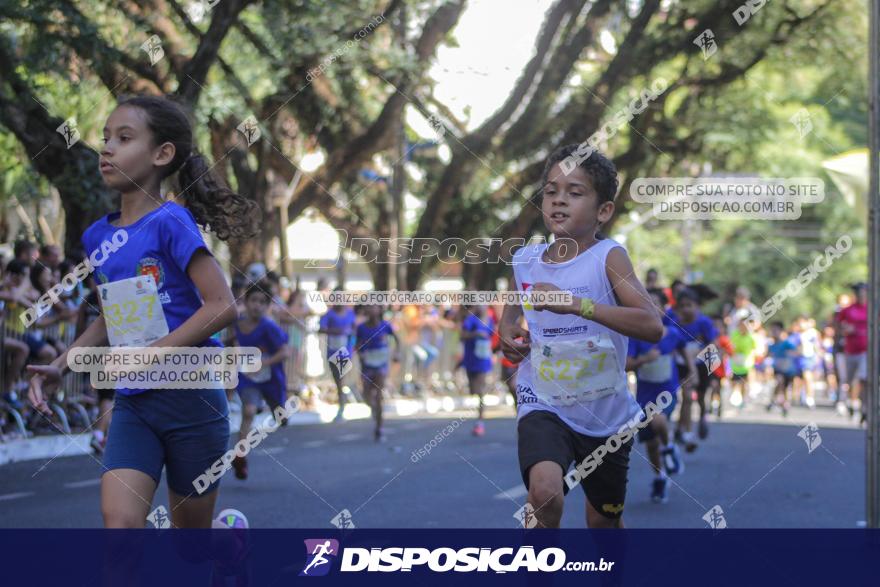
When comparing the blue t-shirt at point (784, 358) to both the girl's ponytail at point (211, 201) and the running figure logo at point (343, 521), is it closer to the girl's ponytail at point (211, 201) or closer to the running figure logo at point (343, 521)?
the running figure logo at point (343, 521)

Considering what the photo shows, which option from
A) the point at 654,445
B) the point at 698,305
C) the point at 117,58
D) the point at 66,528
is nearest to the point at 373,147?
the point at 117,58

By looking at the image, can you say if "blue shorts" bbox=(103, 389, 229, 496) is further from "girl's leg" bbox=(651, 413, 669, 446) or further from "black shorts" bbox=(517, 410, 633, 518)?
"girl's leg" bbox=(651, 413, 669, 446)

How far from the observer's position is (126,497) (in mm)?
3904

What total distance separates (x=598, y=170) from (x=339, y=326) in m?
13.6

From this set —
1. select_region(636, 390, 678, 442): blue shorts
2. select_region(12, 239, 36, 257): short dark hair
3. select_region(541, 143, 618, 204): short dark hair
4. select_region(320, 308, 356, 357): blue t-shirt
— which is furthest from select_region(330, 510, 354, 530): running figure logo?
select_region(320, 308, 356, 357): blue t-shirt

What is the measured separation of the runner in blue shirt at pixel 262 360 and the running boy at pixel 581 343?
5.77m

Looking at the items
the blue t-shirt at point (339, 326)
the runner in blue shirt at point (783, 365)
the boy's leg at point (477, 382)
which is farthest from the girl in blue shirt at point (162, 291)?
the runner in blue shirt at point (783, 365)

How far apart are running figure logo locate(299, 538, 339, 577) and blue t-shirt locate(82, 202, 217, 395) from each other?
138 cm

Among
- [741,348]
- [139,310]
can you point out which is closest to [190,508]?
[139,310]

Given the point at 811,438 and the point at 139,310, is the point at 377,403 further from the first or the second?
the point at 139,310

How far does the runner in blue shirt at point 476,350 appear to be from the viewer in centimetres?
1764

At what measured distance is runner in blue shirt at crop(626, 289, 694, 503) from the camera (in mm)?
10023

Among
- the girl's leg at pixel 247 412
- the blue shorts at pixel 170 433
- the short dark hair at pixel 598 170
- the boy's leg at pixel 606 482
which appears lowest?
the girl's leg at pixel 247 412

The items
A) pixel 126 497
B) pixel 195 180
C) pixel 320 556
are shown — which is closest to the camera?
pixel 126 497
